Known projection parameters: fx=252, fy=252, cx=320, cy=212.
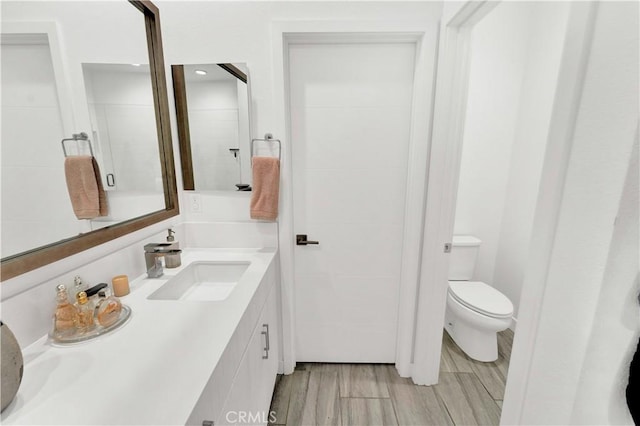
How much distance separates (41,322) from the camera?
29.5 inches

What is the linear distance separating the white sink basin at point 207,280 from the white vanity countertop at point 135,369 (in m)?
0.30

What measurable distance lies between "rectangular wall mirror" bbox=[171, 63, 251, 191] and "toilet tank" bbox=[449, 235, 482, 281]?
170 centimetres

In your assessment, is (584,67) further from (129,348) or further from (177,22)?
(177,22)

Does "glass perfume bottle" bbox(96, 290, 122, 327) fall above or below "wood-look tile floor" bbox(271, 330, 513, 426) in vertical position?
above

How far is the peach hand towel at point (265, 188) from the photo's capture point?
4.56 feet

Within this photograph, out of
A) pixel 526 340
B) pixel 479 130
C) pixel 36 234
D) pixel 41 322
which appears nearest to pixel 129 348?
pixel 41 322

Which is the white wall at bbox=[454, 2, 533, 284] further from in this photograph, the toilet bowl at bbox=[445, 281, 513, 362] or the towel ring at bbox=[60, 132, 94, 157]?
the towel ring at bbox=[60, 132, 94, 157]

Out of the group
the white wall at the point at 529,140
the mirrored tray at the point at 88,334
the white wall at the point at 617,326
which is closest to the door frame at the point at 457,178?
the white wall at the point at 617,326

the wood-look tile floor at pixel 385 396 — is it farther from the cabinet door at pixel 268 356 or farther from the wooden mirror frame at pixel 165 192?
the wooden mirror frame at pixel 165 192

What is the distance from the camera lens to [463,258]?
206 centimetres

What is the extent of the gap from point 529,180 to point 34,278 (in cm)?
274

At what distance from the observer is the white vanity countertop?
524mm

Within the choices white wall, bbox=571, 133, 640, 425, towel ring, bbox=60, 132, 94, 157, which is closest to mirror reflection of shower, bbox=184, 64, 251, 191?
towel ring, bbox=60, 132, 94, 157

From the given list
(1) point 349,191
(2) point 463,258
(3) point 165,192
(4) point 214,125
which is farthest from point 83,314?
(2) point 463,258
